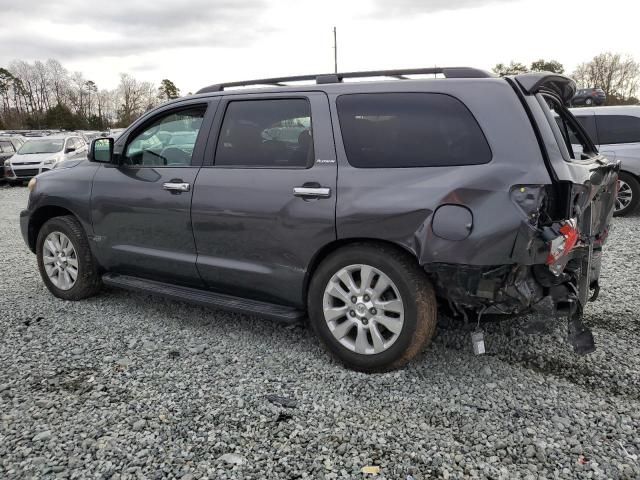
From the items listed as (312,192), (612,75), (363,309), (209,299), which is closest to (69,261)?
(209,299)

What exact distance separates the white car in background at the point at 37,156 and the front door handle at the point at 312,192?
578 inches

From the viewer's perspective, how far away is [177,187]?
3846mm

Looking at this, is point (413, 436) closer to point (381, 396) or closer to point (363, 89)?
point (381, 396)

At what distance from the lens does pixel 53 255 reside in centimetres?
477

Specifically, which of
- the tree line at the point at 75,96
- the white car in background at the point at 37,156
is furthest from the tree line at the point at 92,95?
the white car in background at the point at 37,156

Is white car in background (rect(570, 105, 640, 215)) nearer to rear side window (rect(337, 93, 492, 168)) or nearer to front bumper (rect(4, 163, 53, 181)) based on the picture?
rear side window (rect(337, 93, 492, 168))

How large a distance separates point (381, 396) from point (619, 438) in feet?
4.01

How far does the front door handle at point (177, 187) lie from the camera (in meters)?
3.82

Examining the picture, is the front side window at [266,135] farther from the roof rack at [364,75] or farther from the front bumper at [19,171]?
the front bumper at [19,171]

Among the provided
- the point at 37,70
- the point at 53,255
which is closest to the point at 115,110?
the point at 37,70

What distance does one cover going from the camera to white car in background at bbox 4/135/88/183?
16469 mm

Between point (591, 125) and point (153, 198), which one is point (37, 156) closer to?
point (153, 198)

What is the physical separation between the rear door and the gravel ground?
58 cm

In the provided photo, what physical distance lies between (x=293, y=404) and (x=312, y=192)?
4.21ft
